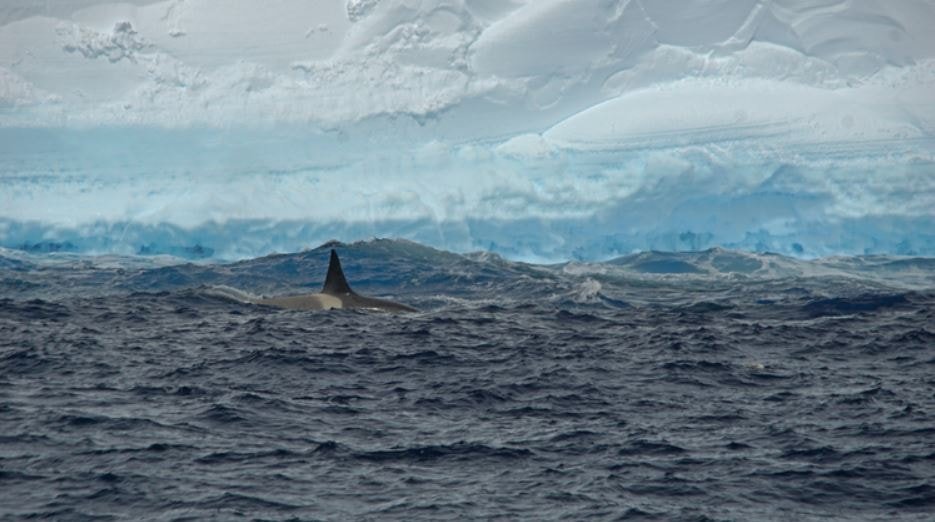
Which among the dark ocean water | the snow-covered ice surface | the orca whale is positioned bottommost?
the dark ocean water

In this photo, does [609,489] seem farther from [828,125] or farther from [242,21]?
[242,21]

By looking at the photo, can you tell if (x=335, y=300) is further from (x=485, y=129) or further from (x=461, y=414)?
(x=485, y=129)

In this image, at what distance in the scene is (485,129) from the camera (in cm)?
6444

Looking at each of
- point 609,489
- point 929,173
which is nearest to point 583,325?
point 609,489

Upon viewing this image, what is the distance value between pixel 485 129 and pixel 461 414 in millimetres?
49300

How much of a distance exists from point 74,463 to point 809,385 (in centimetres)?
1074

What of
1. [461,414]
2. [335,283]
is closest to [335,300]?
[335,283]

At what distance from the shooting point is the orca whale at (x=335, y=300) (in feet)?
94.2

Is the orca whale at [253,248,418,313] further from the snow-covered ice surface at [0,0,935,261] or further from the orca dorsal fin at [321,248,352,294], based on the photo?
the snow-covered ice surface at [0,0,935,261]

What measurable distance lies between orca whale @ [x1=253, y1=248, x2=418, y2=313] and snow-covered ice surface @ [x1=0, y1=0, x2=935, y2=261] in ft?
102

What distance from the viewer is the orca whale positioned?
2872 cm

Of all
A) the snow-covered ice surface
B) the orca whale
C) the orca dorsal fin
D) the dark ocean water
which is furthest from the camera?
the snow-covered ice surface

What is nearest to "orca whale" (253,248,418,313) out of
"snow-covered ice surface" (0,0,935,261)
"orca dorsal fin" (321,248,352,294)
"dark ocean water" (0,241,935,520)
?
"orca dorsal fin" (321,248,352,294)

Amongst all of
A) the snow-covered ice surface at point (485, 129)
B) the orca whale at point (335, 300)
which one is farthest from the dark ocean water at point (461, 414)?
the snow-covered ice surface at point (485, 129)
